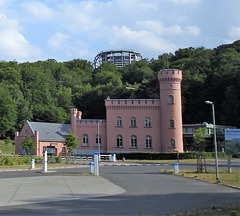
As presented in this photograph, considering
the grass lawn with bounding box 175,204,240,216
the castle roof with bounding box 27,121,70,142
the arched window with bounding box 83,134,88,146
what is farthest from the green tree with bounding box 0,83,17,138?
the grass lawn with bounding box 175,204,240,216

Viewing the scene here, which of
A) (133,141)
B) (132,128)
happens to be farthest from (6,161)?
(132,128)

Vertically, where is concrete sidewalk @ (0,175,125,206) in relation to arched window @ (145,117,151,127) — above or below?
below

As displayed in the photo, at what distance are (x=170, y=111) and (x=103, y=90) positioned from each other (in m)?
33.3

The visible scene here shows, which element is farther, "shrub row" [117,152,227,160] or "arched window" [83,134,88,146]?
"arched window" [83,134,88,146]

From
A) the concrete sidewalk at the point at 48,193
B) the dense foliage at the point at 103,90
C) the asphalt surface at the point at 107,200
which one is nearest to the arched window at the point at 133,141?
the dense foliage at the point at 103,90

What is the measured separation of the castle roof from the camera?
2453 inches

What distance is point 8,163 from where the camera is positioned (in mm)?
38875

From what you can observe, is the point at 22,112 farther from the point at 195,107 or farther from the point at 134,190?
the point at 134,190

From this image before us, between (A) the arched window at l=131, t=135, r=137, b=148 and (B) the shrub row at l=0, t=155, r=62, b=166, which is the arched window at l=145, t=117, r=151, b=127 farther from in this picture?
Answer: (B) the shrub row at l=0, t=155, r=62, b=166

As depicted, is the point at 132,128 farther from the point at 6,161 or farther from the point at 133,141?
the point at 6,161

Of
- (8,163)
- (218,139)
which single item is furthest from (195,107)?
(8,163)

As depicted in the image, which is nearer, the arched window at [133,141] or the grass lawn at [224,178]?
the grass lawn at [224,178]

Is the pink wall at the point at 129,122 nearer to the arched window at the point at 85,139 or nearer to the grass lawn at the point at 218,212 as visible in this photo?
the arched window at the point at 85,139

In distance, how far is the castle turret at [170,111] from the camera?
5912 cm
